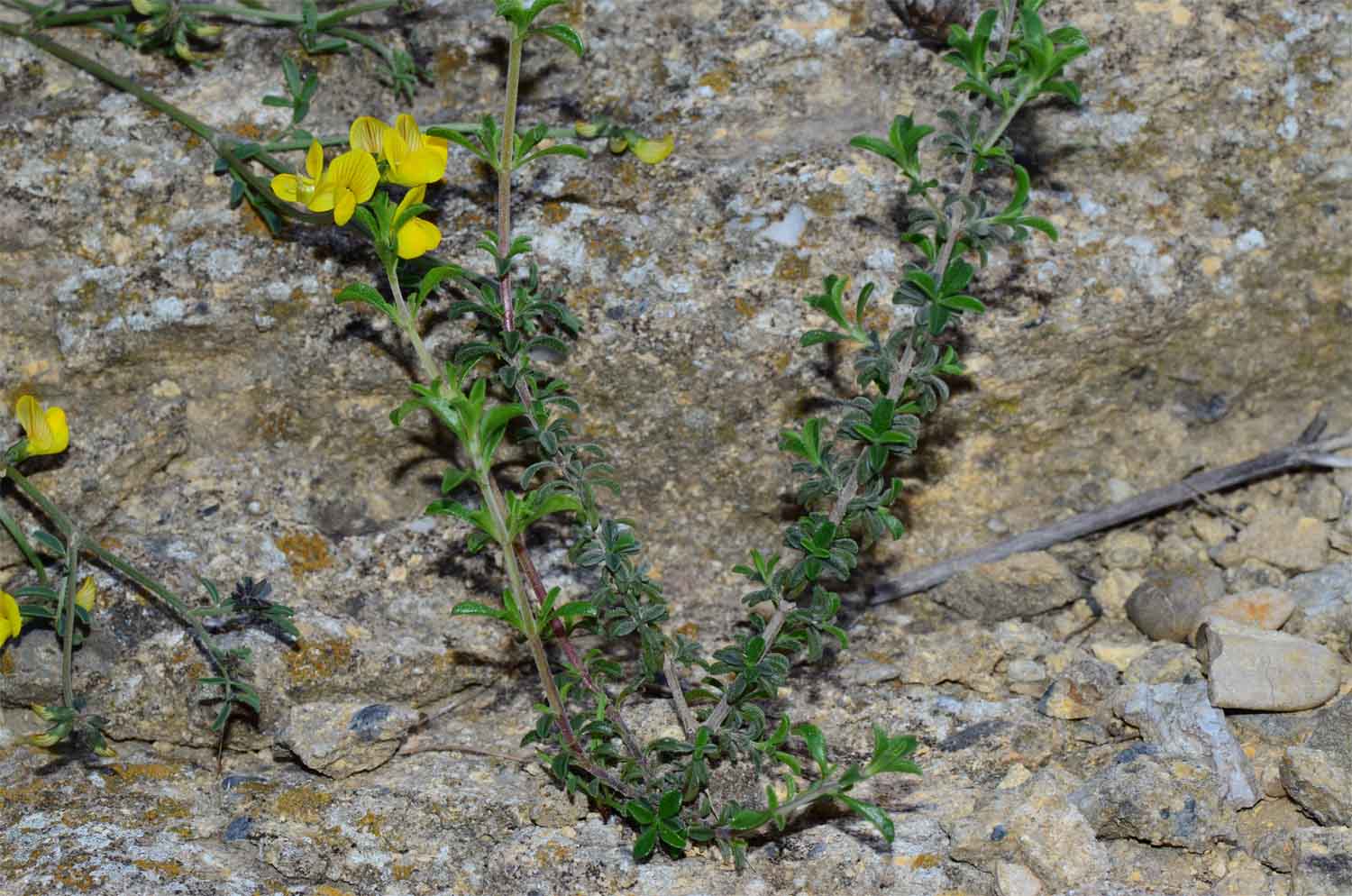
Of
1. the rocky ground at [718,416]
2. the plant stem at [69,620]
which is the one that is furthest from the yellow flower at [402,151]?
the plant stem at [69,620]

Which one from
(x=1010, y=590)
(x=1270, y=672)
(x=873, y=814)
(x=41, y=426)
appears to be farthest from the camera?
(x=1010, y=590)

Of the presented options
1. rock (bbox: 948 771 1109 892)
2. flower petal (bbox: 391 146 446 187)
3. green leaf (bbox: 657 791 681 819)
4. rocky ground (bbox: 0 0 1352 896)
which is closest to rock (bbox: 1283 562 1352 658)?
rocky ground (bbox: 0 0 1352 896)

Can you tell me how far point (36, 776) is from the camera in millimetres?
2715

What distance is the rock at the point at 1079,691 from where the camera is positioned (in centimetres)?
286

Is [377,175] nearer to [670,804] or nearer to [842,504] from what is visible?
[842,504]

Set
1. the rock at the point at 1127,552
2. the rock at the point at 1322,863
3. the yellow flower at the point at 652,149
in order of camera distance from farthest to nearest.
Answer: the rock at the point at 1127,552
the yellow flower at the point at 652,149
the rock at the point at 1322,863

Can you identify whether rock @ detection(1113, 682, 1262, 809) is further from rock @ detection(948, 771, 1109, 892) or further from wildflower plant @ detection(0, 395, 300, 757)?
wildflower plant @ detection(0, 395, 300, 757)

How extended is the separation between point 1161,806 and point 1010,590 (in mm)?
685

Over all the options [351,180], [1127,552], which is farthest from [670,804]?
[1127,552]

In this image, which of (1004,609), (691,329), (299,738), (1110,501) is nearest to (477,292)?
(691,329)

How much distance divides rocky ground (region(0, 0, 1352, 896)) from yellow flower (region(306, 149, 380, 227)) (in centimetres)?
58

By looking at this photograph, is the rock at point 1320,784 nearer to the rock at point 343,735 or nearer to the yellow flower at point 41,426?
the rock at point 343,735

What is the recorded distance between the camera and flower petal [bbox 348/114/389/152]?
2549mm

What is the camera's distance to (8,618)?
267 cm
